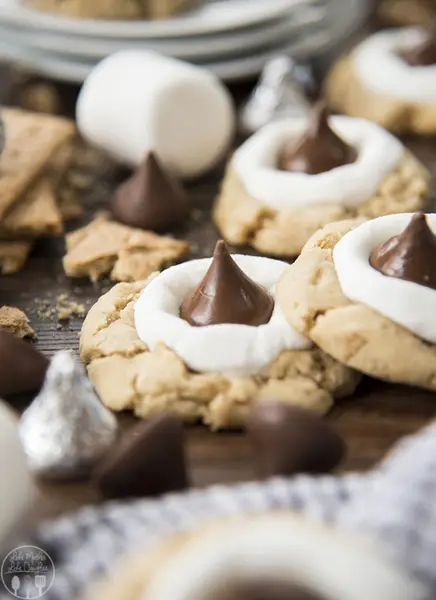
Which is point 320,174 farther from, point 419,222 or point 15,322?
point 15,322

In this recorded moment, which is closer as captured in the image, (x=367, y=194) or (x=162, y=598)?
(x=162, y=598)

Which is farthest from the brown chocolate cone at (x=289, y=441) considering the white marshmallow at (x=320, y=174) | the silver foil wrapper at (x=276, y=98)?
the silver foil wrapper at (x=276, y=98)

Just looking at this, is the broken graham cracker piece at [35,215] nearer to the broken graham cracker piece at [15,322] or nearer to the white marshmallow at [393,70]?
the broken graham cracker piece at [15,322]

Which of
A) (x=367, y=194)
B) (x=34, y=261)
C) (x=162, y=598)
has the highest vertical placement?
(x=162, y=598)

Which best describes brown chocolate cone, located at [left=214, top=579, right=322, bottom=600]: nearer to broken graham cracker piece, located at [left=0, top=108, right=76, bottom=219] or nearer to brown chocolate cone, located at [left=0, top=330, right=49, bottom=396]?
brown chocolate cone, located at [left=0, top=330, right=49, bottom=396]

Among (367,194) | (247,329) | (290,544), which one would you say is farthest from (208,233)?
(290,544)

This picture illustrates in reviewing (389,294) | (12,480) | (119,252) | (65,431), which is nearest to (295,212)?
(119,252)

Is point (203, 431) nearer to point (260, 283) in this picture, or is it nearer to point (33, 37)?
point (260, 283)
